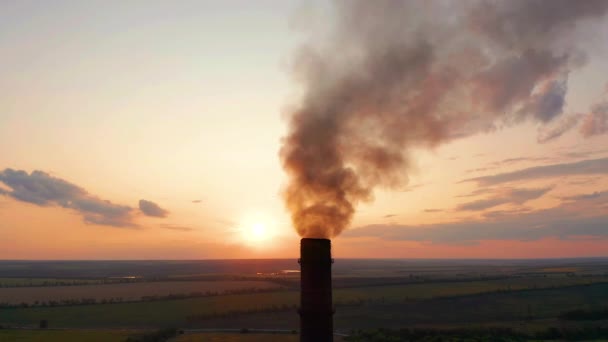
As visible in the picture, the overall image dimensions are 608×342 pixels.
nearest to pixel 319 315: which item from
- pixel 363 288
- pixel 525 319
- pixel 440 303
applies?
pixel 525 319

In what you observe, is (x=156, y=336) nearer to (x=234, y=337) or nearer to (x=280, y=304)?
(x=234, y=337)

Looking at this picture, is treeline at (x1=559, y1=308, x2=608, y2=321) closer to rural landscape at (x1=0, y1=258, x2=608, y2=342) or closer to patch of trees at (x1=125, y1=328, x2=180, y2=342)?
rural landscape at (x1=0, y1=258, x2=608, y2=342)

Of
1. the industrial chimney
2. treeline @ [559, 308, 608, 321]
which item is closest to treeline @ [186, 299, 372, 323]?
treeline @ [559, 308, 608, 321]

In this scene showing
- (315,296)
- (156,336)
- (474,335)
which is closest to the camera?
(315,296)

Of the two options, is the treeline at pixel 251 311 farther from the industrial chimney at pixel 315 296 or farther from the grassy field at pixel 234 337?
the industrial chimney at pixel 315 296

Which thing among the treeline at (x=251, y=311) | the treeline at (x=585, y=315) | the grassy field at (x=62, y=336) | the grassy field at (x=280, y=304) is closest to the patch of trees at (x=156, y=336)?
the grassy field at (x=62, y=336)

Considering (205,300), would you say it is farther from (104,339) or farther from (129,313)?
(104,339)

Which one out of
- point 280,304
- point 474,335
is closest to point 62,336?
point 280,304
